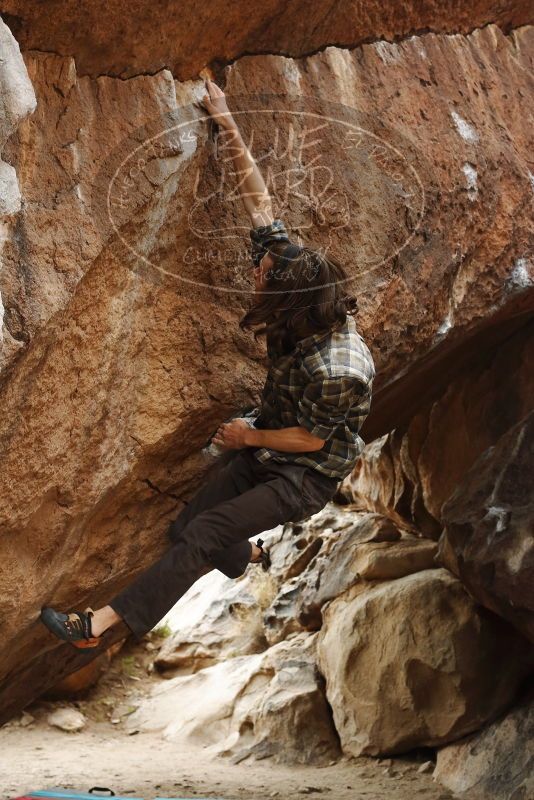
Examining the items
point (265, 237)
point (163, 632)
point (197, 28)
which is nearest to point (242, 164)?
point (265, 237)

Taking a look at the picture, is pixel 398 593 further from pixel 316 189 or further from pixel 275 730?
pixel 316 189

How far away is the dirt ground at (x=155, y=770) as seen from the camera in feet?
16.3

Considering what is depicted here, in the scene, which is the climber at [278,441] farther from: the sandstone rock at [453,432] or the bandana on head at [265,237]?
the sandstone rock at [453,432]

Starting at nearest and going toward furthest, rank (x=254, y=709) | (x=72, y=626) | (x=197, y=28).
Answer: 1. (x=72, y=626)
2. (x=197, y=28)
3. (x=254, y=709)

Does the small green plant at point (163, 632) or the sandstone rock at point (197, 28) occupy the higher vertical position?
the sandstone rock at point (197, 28)

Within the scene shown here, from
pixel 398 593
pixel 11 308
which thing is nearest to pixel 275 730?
pixel 398 593

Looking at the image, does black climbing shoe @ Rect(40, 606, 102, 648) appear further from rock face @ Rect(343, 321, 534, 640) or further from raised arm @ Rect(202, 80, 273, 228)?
rock face @ Rect(343, 321, 534, 640)

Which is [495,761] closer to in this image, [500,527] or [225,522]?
[500,527]

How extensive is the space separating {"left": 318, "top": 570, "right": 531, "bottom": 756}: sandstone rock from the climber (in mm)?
2467

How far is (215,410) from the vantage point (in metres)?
3.88

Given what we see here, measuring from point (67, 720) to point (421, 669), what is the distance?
276 centimetres

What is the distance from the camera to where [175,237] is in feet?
12.1

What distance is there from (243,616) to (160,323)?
15.0ft

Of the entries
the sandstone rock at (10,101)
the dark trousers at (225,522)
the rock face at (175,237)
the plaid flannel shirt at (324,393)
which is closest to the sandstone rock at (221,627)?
the rock face at (175,237)
